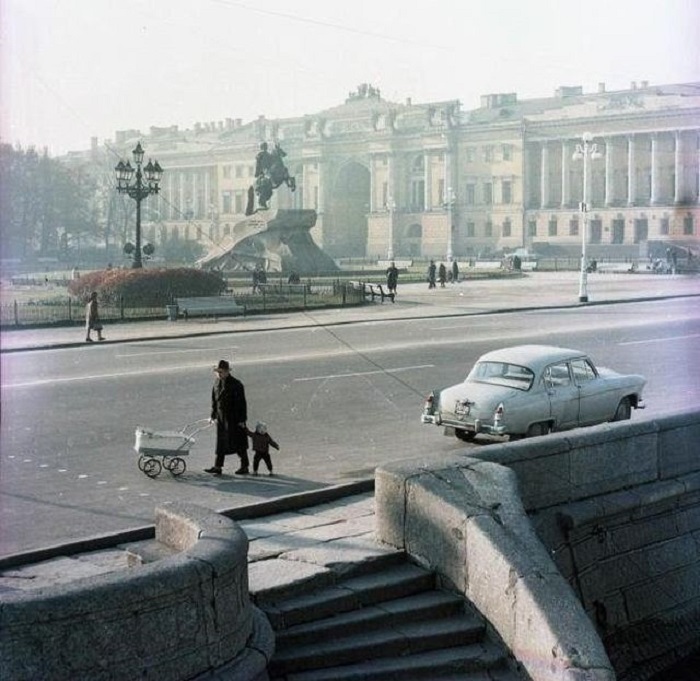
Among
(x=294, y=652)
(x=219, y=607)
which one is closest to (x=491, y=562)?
(x=294, y=652)

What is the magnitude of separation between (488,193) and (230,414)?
28.3 feet

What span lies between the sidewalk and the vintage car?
1957mm

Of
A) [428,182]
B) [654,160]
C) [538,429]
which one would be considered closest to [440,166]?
[428,182]

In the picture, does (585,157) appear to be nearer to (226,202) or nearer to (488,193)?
(488,193)

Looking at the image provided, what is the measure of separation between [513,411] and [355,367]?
2447 mm

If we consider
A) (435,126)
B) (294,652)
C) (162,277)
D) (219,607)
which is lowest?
(294,652)

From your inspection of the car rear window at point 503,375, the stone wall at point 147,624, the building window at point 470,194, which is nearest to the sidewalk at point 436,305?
the building window at point 470,194

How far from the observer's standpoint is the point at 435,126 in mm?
14336

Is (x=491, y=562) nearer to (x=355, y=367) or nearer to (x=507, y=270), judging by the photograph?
(x=355, y=367)

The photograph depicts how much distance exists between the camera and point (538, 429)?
1312 cm

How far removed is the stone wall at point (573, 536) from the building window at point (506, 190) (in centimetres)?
833

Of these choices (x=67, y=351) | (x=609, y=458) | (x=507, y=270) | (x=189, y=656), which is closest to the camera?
(x=189, y=656)

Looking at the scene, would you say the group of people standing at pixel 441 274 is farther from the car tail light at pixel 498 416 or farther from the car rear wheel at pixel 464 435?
the car tail light at pixel 498 416

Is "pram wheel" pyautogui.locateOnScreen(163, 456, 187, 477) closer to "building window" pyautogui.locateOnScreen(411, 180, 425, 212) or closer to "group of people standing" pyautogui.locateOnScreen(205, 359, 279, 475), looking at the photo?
"group of people standing" pyautogui.locateOnScreen(205, 359, 279, 475)
